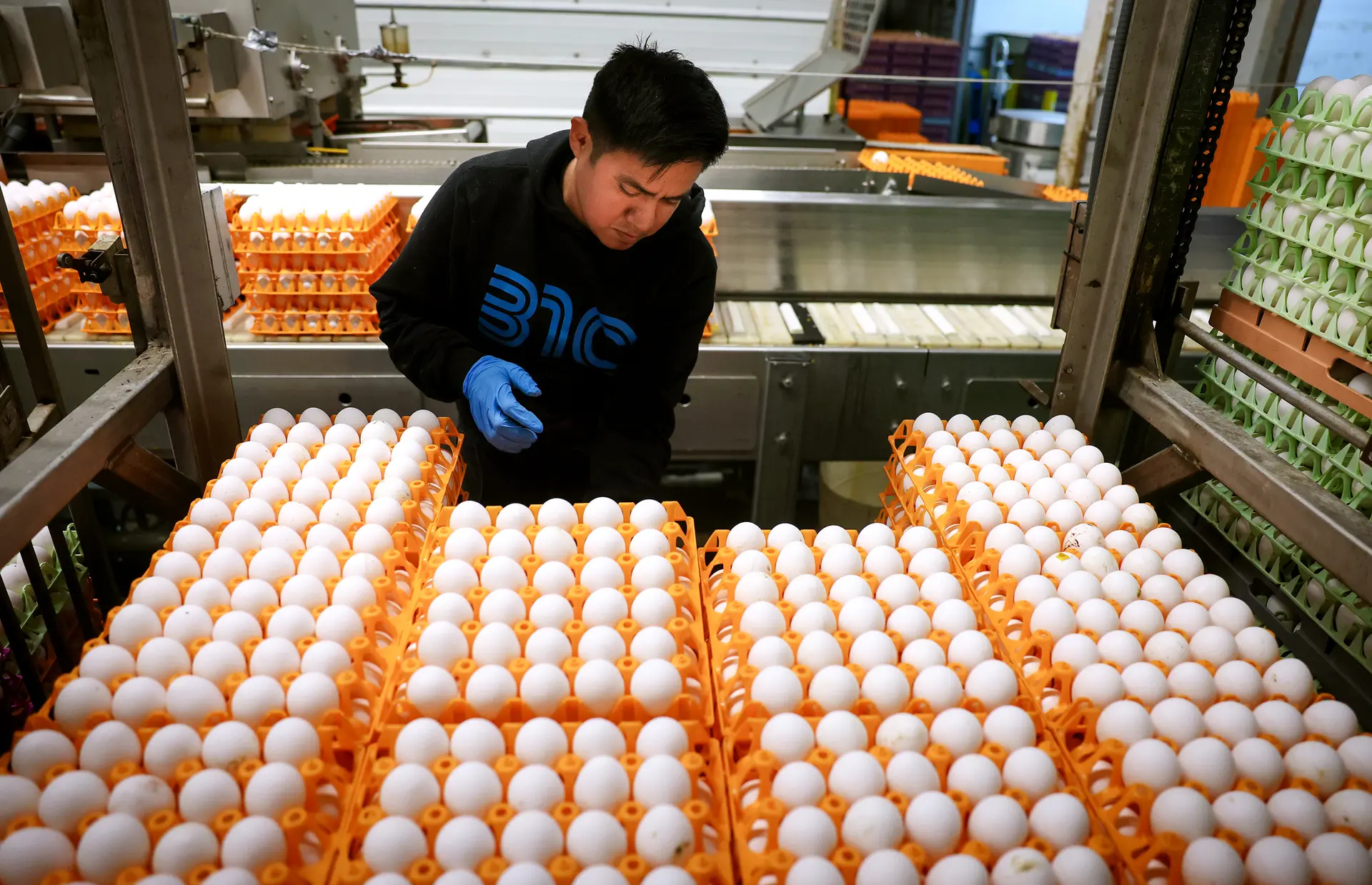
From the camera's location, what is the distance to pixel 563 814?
928mm

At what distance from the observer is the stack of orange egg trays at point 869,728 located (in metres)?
0.91

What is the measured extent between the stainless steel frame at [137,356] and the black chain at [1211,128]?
187cm

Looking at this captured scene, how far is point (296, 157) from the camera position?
136 inches

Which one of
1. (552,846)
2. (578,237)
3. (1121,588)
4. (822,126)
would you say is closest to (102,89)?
(578,237)

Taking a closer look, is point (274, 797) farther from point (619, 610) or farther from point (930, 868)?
point (930, 868)

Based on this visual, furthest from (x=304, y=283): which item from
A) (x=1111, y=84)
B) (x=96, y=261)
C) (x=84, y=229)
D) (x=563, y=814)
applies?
(x=1111, y=84)

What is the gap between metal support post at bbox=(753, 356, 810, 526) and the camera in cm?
255

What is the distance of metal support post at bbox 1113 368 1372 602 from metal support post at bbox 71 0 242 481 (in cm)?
187

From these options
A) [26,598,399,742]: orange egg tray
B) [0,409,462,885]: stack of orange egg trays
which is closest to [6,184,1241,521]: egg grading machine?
[0,409,462,885]: stack of orange egg trays

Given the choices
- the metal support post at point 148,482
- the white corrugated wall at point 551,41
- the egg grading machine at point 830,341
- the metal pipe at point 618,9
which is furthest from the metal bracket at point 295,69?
the metal pipe at point 618,9

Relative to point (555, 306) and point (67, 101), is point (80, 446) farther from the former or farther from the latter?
point (67, 101)

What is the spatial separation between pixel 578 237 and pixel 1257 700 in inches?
55.7

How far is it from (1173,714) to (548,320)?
53.1 inches

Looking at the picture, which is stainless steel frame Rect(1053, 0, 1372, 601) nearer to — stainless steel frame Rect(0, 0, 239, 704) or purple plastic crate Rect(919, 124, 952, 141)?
stainless steel frame Rect(0, 0, 239, 704)
